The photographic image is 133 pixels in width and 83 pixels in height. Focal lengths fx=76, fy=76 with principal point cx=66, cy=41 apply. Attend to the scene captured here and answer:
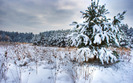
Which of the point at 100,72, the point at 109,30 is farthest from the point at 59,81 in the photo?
the point at 109,30

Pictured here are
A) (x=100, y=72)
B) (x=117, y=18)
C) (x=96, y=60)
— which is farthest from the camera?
(x=96, y=60)

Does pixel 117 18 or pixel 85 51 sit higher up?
pixel 117 18

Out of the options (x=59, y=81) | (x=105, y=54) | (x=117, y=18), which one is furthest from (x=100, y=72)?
(x=117, y=18)

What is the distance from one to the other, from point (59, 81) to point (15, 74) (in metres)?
1.52

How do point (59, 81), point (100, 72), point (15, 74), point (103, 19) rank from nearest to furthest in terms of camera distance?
point (59, 81) → point (15, 74) → point (100, 72) → point (103, 19)

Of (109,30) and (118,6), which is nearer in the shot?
(109,30)

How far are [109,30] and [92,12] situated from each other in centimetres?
116

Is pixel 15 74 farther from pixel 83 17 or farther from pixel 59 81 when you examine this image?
pixel 83 17

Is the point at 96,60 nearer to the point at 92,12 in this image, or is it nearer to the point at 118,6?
the point at 92,12

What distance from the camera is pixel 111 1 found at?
416 cm

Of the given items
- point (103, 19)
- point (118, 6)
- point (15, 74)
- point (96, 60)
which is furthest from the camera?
point (118, 6)

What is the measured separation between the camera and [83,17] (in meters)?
4.00

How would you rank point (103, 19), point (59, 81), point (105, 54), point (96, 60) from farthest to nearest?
point (96, 60) → point (103, 19) → point (105, 54) → point (59, 81)

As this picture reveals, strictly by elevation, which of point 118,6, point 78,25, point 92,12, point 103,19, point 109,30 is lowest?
point 109,30
